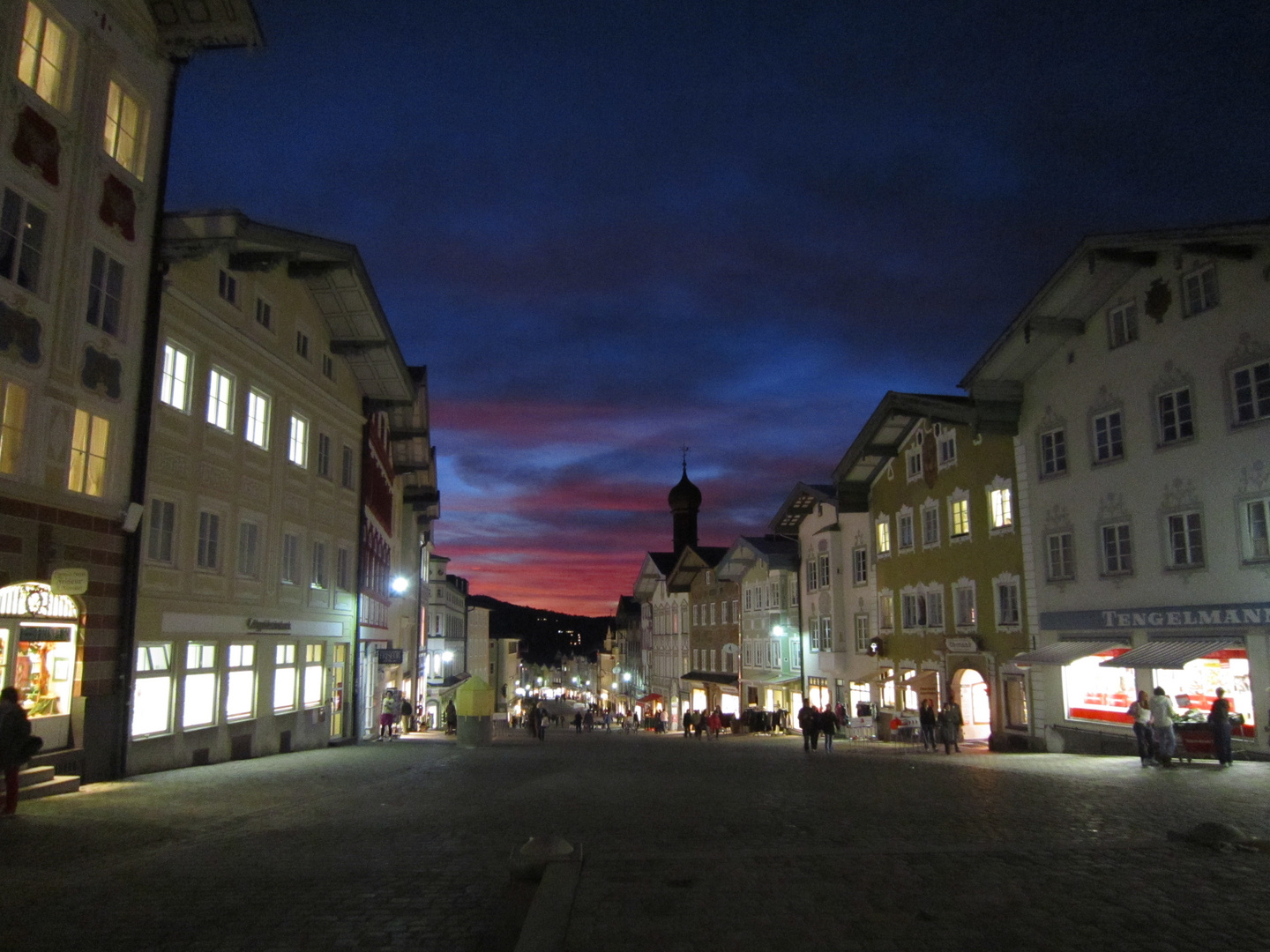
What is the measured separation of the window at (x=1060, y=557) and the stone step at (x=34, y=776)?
23.5 metres

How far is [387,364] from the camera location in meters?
29.8

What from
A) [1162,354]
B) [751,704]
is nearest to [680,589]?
[751,704]

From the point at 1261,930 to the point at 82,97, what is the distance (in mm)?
18767

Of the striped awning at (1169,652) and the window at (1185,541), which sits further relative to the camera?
the window at (1185,541)

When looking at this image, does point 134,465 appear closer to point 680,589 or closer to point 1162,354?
point 1162,354

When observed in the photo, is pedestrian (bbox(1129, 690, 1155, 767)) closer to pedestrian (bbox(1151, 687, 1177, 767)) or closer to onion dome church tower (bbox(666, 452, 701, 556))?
pedestrian (bbox(1151, 687, 1177, 767))

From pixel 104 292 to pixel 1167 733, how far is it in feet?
69.9

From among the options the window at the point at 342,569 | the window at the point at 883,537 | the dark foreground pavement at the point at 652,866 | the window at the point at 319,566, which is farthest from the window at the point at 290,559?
the window at the point at 883,537

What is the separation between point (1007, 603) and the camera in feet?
96.4

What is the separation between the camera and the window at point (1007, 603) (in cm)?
2888

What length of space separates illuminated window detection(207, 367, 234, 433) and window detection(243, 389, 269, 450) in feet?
2.19

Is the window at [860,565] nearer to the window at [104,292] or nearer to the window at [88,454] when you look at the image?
the window at [88,454]

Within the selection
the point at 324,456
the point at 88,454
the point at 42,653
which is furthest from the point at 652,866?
the point at 324,456

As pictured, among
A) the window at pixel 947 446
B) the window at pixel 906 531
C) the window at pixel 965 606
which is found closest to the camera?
the window at pixel 965 606
